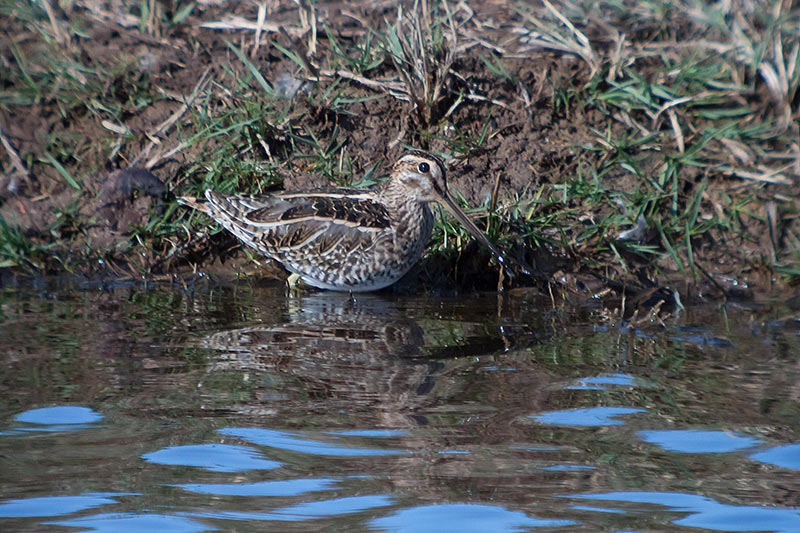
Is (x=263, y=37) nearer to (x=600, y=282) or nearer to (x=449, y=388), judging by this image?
(x=600, y=282)

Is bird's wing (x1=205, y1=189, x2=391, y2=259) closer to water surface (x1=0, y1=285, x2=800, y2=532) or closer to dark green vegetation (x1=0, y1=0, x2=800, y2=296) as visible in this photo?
dark green vegetation (x1=0, y1=0, x2=800, y2=296)

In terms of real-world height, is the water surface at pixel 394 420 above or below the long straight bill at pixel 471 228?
below

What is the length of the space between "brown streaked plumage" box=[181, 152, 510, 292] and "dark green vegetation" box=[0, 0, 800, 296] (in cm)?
37

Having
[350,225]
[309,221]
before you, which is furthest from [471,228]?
[309,221]

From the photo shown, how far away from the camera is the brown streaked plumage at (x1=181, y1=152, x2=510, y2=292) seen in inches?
231

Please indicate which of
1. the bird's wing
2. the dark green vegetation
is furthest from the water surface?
the dark green vegetation

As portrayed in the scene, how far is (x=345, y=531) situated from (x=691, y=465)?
1.24m

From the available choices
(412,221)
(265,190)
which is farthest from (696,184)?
(265,190)

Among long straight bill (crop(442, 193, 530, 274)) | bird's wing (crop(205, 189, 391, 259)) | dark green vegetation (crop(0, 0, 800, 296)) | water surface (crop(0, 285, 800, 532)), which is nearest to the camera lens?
water surface (crop(0, 285, 800, 532))

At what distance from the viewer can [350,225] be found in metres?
5.98

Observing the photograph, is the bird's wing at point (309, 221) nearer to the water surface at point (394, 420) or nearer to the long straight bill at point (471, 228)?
the long straight bill at point (471, 228)

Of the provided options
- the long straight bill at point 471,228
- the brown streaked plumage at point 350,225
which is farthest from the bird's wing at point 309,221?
the long straight bill at point 471,228

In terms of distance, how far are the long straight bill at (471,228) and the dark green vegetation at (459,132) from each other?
0.17 meters

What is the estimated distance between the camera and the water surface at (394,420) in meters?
2.87
